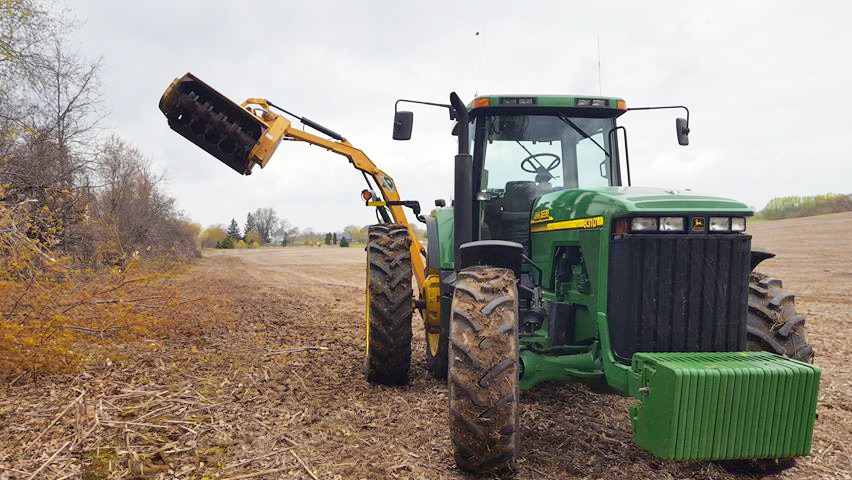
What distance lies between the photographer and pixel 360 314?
11.0 metres

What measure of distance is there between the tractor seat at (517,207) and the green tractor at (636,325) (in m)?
0.22

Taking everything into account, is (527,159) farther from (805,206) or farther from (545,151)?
(805,206)

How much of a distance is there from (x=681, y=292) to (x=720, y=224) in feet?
1.56

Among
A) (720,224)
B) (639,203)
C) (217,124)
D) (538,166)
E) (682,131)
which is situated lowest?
(720,224)

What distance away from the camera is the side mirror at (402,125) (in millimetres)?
5266

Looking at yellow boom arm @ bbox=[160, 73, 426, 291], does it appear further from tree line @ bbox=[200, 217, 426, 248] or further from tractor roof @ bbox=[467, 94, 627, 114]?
tree line @ bbox=[200, 217, 426, 248]

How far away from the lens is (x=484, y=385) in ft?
10.5

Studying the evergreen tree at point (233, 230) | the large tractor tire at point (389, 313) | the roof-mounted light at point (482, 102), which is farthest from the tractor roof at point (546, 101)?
the evergreen tree at point (233, 230)

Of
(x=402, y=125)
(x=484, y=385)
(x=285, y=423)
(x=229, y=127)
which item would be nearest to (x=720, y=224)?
(x=484, y=385)

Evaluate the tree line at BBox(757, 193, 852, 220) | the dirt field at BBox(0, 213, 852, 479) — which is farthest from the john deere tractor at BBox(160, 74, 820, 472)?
the tree line at BBox(757, 193, 852, 220)

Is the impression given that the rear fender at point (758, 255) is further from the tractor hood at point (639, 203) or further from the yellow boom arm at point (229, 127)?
the yellow boom arm at point (229, 127)

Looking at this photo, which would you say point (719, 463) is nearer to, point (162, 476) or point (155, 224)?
point (162, 476)

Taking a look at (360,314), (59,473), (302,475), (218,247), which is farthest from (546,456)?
(218,247)

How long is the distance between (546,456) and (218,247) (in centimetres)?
7626
